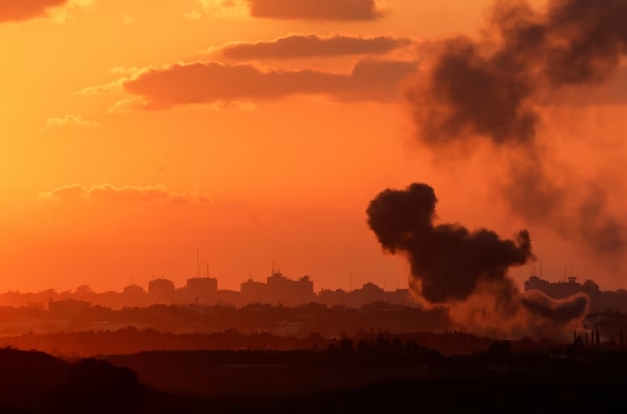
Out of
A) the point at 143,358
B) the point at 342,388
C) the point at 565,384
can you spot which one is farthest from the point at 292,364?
the point at 565,384

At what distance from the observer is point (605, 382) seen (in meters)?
157

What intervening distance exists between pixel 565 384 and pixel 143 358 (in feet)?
225

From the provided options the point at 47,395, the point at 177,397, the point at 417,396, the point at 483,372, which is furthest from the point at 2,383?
the point at 483,372

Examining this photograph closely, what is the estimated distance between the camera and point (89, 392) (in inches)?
5074

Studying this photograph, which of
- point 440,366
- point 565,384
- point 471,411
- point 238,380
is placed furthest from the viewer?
point 440,366

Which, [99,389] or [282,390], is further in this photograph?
[282,390]

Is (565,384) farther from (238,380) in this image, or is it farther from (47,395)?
(47,395)

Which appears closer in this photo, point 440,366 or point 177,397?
point 177,397

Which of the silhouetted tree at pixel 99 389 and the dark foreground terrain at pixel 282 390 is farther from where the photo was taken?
the dark foreground terrain at pixel 282 390

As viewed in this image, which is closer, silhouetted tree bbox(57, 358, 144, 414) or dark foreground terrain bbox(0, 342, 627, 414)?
silhouetted tree bbox(57, 358, 144, 414)

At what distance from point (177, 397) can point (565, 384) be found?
1562 inches

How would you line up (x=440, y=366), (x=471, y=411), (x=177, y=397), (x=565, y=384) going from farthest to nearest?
1. (x=440, y=366)
2. (x=565, y=384)
3. (x=177, y=397)
4. (x=471, y=411)

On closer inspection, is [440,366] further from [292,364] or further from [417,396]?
[417,396]

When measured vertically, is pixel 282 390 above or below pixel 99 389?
below
